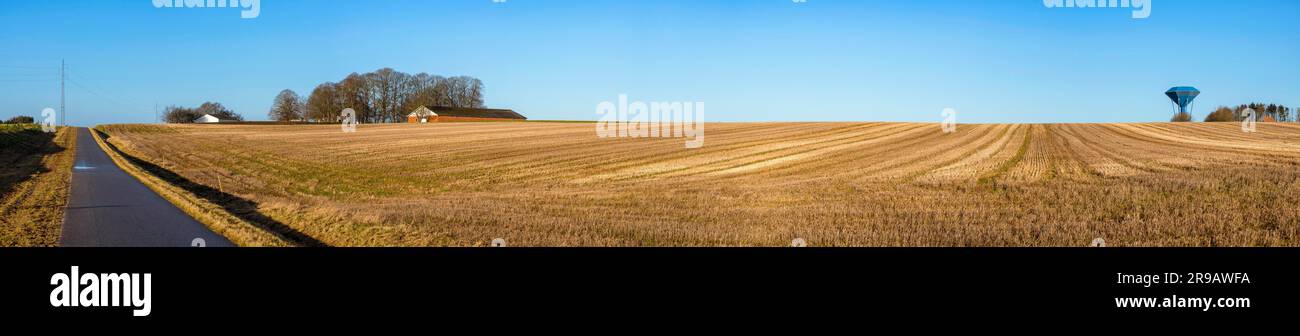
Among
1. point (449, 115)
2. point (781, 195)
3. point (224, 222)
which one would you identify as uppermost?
point (449, 115)

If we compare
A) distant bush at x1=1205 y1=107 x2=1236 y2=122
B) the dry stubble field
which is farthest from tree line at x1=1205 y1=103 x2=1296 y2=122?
the dry stubble field

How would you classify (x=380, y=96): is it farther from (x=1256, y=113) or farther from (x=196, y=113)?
(x=1256, y=113)

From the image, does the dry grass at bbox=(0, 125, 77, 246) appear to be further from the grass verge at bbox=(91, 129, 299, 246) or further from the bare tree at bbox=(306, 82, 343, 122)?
the bare tree at bbox=(306, 82, 343, 122)

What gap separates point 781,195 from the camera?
58.8 feet

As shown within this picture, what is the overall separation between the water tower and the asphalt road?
10939 cm

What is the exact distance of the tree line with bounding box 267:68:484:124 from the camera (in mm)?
111125

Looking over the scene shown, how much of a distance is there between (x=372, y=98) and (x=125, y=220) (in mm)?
106823

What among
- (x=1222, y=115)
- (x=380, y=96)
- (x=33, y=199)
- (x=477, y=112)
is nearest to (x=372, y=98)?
(x=380, y=96)

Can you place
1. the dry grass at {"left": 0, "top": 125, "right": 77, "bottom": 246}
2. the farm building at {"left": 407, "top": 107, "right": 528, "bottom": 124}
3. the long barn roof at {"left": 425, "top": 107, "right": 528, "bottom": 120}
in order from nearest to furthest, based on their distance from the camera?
the dry grass at {"left": 0, "top": 125, "right": 77, "bottom": 246}
the farm building at {"left": 407, "top": 107, "right": 528, "bottom": 124}
the long barn roof at {"left": 425, "top": 107, "right": 528, "bottom": 120}

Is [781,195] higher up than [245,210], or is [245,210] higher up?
[781,195]

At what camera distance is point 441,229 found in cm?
1227
